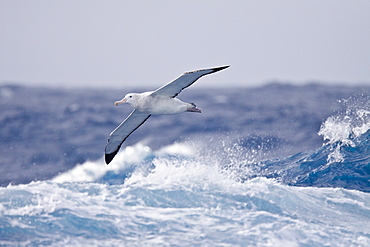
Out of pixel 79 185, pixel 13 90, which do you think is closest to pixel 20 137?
pixel 79 185

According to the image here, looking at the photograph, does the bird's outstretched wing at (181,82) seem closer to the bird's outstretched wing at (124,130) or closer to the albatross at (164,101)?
the albatross at (164,101)

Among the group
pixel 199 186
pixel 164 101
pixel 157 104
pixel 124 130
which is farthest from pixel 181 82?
pixel 124 130

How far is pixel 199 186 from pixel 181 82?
218cm

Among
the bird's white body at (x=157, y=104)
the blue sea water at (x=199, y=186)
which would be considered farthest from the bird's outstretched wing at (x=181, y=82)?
the blue sea water at (x=199, y=186)

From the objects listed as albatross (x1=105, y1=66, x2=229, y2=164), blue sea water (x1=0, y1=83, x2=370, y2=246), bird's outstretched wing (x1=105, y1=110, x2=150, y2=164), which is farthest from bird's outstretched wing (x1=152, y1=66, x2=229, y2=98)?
blue sea water (x1=0, y1=83, x2=370, y2=246)

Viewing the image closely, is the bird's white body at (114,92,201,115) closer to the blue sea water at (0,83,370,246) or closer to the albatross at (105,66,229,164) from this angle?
the albatross at (105,66,229,164)

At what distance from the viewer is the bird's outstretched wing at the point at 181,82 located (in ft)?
32.2

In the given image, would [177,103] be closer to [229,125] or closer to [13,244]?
[13,244]

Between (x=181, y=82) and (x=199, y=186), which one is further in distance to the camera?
(x=199, y=186)

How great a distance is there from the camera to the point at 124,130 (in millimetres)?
12156

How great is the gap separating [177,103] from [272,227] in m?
3.33

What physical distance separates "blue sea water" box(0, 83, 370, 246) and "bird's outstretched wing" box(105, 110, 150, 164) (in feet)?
2.43

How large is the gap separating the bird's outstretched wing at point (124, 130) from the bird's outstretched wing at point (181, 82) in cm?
107

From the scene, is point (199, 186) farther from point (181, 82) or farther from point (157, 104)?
point (181, 82)
